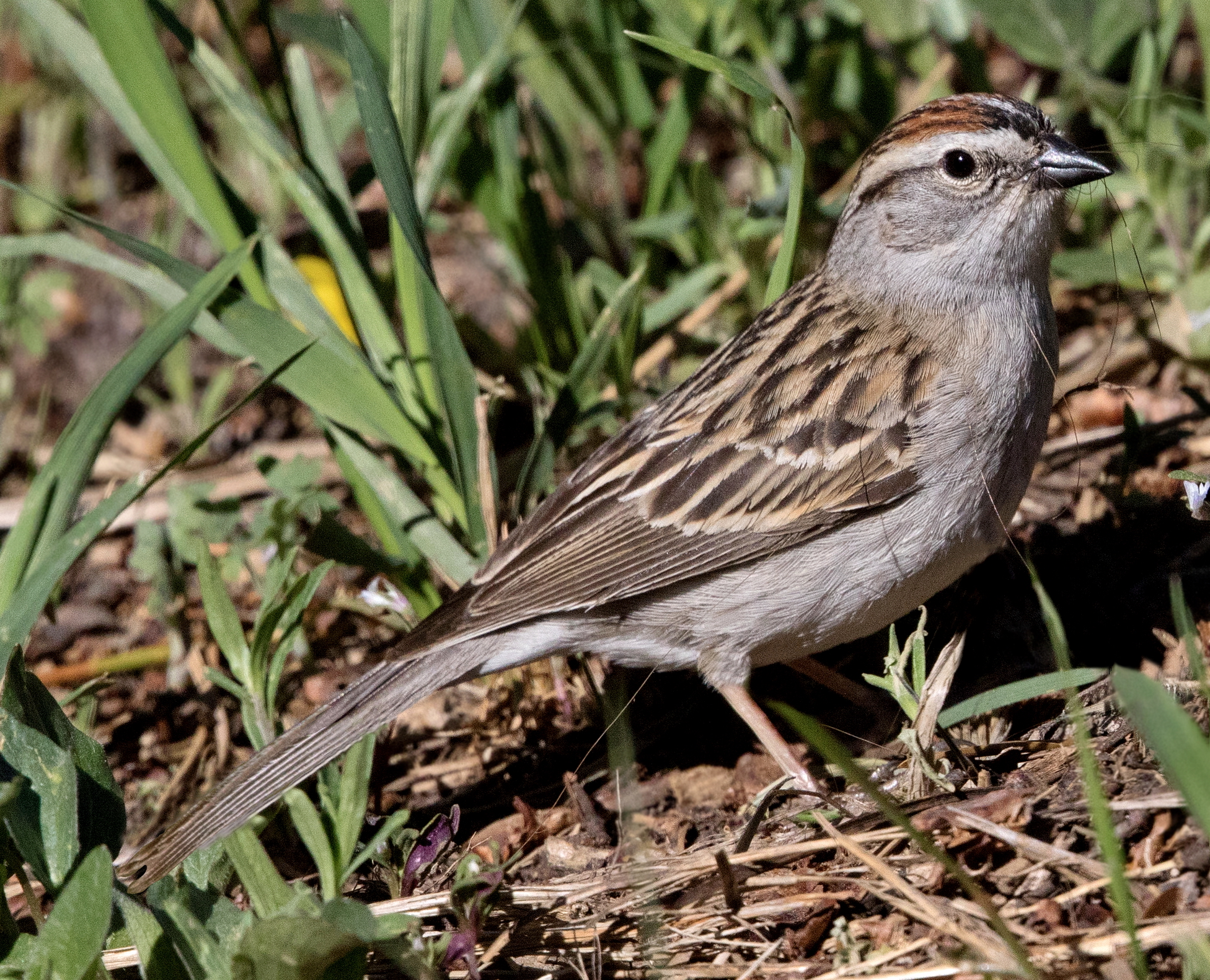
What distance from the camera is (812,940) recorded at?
114 inches

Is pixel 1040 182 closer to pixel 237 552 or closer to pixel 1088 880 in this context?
pixel 1088 880

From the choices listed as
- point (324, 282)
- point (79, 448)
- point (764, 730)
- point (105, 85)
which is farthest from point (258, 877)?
point (324, 282)

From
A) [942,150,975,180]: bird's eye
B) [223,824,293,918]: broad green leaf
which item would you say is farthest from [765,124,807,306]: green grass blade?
[223,824,293,918]: broad green leaf

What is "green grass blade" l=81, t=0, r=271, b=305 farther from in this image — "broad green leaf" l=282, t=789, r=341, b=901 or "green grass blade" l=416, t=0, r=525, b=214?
"broad green leaf" l=282, t=789, r=341, b=901

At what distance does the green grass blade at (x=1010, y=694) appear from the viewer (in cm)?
302

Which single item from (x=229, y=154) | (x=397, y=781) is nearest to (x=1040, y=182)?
(x=397, y=781)

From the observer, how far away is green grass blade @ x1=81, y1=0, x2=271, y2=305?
12.7ft

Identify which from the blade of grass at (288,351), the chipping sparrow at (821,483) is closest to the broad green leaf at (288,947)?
the chipping sparrow at (821,483)

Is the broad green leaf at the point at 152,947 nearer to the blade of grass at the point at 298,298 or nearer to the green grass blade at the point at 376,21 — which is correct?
the blade of grass at the point at 298,298

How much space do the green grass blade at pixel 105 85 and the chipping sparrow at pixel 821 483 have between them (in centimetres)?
156

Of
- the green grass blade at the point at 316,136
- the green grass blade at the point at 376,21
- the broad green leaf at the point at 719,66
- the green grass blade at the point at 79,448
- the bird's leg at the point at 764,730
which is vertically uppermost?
the green grass blade at the point at 376,21

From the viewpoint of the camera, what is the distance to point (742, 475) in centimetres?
366

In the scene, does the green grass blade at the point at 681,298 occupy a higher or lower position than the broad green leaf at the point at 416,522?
higher

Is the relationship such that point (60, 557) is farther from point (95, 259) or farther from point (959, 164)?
point (959, 164)
